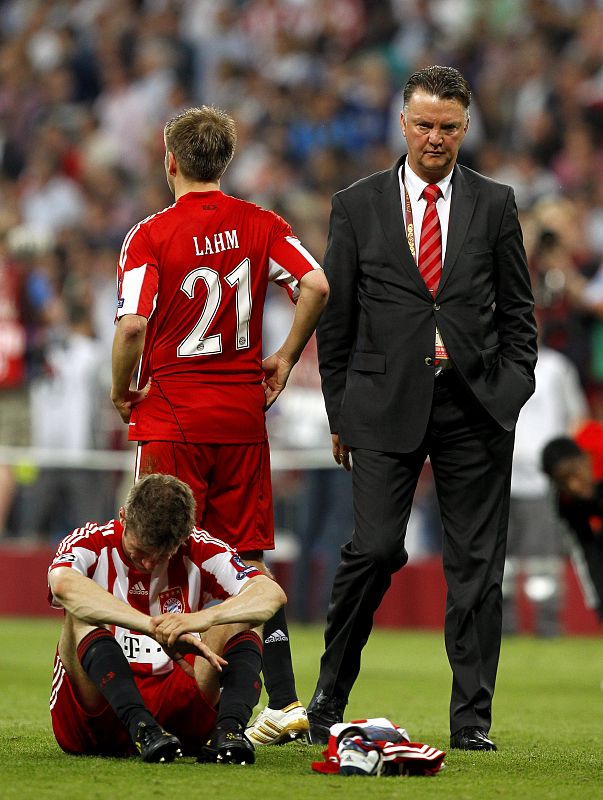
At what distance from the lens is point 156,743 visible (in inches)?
190

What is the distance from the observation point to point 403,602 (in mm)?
12367

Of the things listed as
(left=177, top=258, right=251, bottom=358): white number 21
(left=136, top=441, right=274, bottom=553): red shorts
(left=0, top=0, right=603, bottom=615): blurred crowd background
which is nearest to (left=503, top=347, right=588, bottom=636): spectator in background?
(left=0, top=0, right=603, bottom=615): blurred crowd background

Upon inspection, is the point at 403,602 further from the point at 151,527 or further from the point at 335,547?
the point at 151,527

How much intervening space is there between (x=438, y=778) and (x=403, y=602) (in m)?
7.54

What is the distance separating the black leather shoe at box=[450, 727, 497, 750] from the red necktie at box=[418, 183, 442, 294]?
1.55 meters

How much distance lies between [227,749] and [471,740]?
1090 mm

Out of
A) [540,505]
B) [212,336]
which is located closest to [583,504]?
[540,505]

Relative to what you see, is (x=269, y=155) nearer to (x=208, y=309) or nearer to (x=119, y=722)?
(x=208, y=309)

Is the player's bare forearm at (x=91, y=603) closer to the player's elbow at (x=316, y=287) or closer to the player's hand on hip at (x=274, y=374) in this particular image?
the player's hand on hip at (x=274, y=374)

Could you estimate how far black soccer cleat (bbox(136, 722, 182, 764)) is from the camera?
15.8 feet

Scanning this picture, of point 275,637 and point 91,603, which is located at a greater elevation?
point 91,603

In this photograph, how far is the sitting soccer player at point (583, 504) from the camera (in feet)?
29.1

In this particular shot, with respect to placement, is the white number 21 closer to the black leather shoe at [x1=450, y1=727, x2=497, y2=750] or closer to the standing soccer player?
the standing soccer player

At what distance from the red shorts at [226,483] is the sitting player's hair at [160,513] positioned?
2.37 feet
